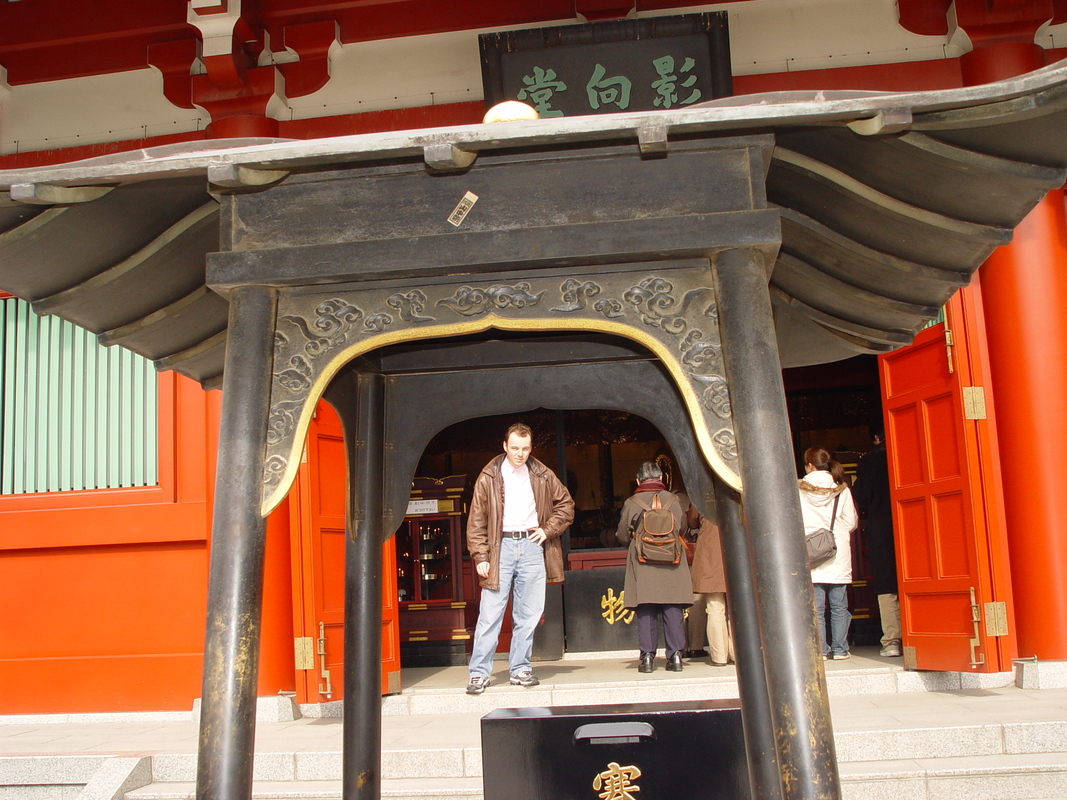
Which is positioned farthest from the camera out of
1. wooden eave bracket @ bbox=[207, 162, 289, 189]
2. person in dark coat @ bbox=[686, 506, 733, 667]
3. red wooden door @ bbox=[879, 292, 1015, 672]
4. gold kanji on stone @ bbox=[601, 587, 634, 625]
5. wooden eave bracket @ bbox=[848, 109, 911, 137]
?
gold kanji on stone @ bbox=[601, 587, 634, 625]

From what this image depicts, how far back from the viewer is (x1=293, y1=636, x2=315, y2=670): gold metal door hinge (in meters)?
5.73

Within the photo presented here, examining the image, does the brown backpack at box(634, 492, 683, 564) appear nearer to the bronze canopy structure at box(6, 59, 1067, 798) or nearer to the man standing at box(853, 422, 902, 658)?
the man standing at box(853, 422, 902, 658)

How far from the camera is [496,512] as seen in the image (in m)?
6.11

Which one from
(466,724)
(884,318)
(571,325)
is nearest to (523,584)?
(466,724)

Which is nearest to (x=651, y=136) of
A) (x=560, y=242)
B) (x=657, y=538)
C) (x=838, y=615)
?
(x=560, y=242)

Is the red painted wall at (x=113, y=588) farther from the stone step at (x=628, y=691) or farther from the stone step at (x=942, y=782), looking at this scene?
the stone step at (x=942, y=782)

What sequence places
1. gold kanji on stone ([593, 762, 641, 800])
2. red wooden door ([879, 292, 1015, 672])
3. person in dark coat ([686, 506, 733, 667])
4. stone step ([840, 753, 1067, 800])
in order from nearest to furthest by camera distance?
→ gold kanji on stone ([593, 762, 641, 800]), stone step ([840, 753, 1067, 800]), red wooden door ([879, 292, 1015, 672]), person in dark coat ([686, 506, 733, 667])

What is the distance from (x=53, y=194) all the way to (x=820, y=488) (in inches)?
232

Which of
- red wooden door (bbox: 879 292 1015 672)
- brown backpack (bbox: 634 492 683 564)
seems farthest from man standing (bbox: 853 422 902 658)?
brown backpack (bbox: 634 492 683 564)

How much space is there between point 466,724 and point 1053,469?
3623 mm

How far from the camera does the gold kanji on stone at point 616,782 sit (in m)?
2.88

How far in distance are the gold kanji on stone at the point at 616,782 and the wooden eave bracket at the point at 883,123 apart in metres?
1.95

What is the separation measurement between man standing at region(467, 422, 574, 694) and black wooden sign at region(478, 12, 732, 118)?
2.03m

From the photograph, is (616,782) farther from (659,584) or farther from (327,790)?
(659,584)
